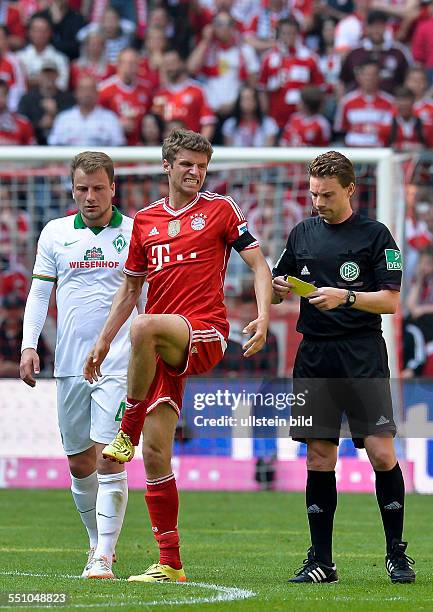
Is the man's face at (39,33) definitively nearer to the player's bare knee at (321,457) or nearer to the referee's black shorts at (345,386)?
the referee's black shorts at (345,386)

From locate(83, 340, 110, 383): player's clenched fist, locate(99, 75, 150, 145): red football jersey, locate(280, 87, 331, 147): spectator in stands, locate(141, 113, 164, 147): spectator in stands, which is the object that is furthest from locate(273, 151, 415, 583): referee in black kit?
locate(99, 75, 150, 145): red football jersey

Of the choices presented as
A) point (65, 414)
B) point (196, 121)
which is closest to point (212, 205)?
point (65, 414)

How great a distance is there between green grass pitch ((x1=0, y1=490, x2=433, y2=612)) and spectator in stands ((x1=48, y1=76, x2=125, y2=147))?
6.38 meters

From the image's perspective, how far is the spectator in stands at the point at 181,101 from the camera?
60.4 feet

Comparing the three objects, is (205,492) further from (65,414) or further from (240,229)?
(240,229)

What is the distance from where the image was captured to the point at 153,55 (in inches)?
778

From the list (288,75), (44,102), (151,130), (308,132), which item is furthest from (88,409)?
(288,75)

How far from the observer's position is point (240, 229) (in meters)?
7.10

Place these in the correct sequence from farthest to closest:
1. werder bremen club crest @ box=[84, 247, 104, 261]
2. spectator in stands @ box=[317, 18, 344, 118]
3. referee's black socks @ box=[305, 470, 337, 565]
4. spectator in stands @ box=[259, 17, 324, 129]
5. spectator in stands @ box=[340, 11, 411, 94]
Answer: spectator in stands @ box=[317, 18, 344, 118] < spectator in stands @ box=[340, 11, 411, 94] < spectator in stands @ box=[259, 17, 324, 129] < werder bremen club crest @ box=[84, 247, 104, 261] < referee's black socks @ box=[305, 470, 337, 565]

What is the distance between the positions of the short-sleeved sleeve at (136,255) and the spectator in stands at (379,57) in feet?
40.6

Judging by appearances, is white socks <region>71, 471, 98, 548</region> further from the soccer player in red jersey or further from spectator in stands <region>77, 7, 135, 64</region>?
spectator in stands <region>77, 7, 135, 64</region>

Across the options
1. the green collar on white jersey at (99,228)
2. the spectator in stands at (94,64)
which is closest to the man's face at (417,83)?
the spectator in stands at (94,64)

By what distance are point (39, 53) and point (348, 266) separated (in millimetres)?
13810

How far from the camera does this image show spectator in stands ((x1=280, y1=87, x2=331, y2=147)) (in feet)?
59.3
